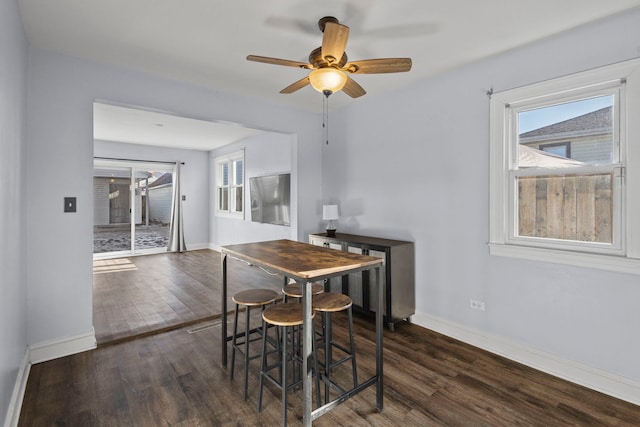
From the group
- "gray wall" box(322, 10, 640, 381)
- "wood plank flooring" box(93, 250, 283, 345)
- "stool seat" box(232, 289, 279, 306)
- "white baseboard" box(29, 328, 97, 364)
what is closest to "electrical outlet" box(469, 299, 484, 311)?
"gray wall" box(322, 10, 640, 381)

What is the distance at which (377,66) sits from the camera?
207cm

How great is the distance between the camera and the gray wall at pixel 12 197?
1.59m

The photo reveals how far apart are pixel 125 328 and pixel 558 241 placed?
13.0 feet

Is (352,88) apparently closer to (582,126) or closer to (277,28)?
(277,28)

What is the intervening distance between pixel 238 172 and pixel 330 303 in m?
5.57

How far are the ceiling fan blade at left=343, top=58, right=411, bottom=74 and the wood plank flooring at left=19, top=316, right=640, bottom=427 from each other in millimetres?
2163

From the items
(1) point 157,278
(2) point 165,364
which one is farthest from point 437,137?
(1) point 157,278

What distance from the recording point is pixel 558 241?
2430mm

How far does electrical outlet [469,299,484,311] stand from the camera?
2850mm

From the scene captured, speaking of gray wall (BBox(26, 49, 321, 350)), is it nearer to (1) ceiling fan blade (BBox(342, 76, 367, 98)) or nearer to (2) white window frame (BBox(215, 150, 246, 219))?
(1) ceiling fan blade (BBox(342, 76, 367, 98))

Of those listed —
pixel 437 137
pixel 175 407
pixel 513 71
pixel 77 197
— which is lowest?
pixel 175 407

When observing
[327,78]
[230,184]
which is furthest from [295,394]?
[230,184]

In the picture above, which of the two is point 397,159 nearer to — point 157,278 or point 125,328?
point 125,328

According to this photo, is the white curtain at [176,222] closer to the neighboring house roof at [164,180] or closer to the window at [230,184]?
the neighboring house roof at [164,180]
